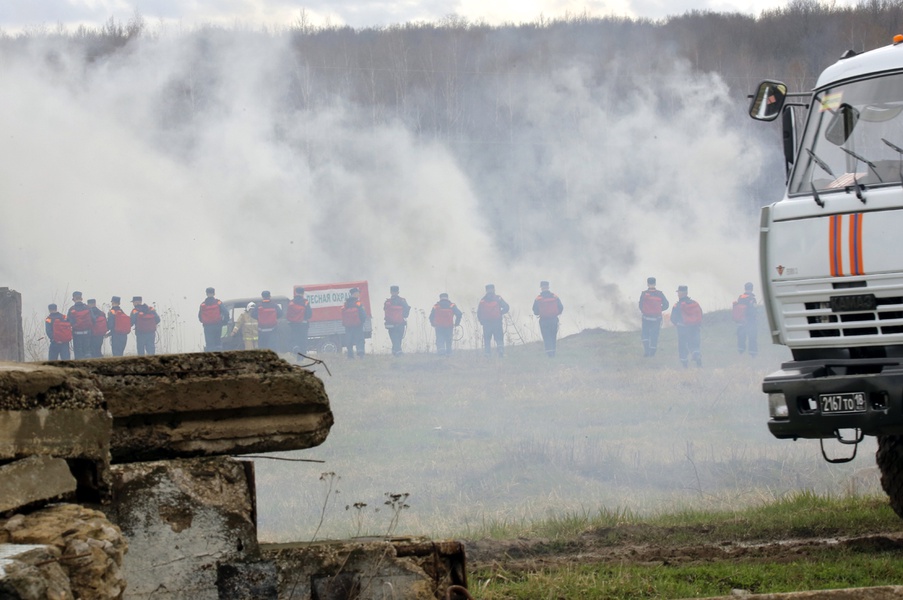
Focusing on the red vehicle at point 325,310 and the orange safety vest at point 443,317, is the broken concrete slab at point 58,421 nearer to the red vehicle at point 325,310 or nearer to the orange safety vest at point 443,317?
the orange safety vest at point 443,317

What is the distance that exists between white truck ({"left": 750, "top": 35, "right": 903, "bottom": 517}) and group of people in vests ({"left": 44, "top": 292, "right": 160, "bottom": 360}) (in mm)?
18474

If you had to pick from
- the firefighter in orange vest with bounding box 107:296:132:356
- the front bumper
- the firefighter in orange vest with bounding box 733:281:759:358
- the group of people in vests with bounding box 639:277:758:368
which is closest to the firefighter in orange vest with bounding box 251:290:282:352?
the firefighter in orange vest with bounding box 107:296:132:356

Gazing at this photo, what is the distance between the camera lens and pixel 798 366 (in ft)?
22.0

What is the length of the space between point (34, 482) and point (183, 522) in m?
0.85

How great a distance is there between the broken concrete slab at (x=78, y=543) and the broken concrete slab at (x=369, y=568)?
3.49 ft

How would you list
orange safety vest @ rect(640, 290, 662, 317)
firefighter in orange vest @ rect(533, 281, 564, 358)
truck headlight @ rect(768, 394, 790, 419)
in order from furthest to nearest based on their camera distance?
firefighter in orange vest @ rect(533, 281, 564, 358)
orange safety vest @ rect(640, 290, 662, 317)
truck headlight @ rect(768, 394, 790, 419)

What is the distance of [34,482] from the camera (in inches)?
132

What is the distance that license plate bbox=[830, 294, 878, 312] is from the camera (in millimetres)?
6406

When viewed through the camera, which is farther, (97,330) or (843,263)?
(97,330)

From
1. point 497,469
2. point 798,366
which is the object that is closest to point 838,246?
point 798,366

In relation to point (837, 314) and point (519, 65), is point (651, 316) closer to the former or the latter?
point (519, 65)

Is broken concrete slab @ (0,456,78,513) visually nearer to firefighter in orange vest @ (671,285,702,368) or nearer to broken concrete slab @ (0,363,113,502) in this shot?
broken concrete slab @ (0,363,113,502)

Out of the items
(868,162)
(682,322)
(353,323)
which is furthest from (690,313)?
(868,162)

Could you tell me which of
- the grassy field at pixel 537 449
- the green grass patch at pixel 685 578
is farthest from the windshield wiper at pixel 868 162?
the grassy field at pixel 537 449
